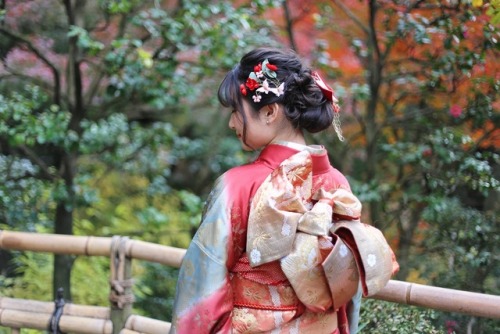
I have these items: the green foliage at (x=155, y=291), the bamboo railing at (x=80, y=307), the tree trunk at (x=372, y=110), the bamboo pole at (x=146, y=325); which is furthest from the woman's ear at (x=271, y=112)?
the green foliage at (x=155, y=291)

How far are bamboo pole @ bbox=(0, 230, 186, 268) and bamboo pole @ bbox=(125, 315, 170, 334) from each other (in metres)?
0.28

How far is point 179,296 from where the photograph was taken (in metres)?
1.95

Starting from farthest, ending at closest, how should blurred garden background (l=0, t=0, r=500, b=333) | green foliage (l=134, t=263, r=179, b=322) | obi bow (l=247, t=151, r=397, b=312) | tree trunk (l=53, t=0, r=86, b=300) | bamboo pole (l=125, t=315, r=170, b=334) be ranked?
green foliage (l=134, t=263, r=179, b=322) < tree trunk (l=53, t=0, r=86, b=300) < blurred garden background (l=0, t=0, r=500, b=333) < bamboo pole (l=125, t=315, r=170, b=334) < obi bow (l=247, t=151, r=397, b=312)

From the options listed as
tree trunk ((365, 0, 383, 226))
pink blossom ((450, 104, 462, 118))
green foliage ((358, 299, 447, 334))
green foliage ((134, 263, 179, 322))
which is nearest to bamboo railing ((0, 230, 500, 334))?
green foliage ((358, 299, 447, 334))

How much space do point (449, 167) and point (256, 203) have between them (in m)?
2.49

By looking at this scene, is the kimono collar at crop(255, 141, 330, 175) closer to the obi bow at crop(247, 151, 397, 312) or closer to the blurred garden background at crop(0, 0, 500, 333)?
the obi bow at crop(247, 151, 397, 312)

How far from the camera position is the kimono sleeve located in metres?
1.89

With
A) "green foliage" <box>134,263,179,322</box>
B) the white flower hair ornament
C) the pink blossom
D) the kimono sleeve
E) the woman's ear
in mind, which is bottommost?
"green foliage" <box>134,263,179,322</box>

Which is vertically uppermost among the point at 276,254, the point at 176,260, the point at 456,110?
the point at 276,254

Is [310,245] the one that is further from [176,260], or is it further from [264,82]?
[176,260]

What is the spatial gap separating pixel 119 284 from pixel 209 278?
4.82 feet

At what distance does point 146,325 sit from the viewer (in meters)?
3.16

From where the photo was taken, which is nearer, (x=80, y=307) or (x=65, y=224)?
(x=80, y=307)

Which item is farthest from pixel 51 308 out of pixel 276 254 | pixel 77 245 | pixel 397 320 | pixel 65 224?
pixel 276 254
